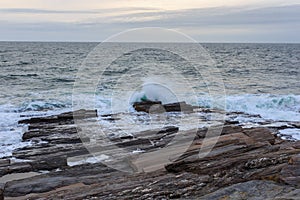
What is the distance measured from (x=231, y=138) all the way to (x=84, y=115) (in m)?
11.0

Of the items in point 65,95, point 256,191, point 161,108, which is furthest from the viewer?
point 65,95

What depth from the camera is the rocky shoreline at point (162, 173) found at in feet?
18.6

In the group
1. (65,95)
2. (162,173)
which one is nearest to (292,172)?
(162,173)

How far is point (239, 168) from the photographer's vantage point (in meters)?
6.61

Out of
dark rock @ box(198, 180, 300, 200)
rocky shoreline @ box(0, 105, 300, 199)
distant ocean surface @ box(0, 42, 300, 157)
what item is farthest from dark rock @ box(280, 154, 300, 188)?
distant ocean surface @ box(0, 42, 300, 157)

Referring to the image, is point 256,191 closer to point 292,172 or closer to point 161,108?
point 292,172

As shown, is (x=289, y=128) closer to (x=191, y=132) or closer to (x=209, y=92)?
(x=191, y=132)

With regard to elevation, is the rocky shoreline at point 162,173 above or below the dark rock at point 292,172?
below

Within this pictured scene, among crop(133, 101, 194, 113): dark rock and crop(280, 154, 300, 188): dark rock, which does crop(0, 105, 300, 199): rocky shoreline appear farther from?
crop(133, 101, 194, 113): dark rock

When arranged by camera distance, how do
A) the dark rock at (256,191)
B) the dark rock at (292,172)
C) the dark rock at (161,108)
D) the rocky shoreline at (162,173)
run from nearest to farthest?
the dark rock at (256,191)
the dark rock at (292,172)
the rocky shoreline at (162,173)
the dark rock at (161,108)

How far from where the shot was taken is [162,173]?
7.69m

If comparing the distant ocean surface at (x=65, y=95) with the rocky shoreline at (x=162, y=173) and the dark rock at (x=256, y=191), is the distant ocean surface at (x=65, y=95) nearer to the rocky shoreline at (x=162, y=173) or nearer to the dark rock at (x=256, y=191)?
the rocky shoreline at (x=162, y=173)

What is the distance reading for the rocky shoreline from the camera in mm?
5680

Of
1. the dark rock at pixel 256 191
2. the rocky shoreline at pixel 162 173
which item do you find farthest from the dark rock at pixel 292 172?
the dark rock at pixel 256 191
